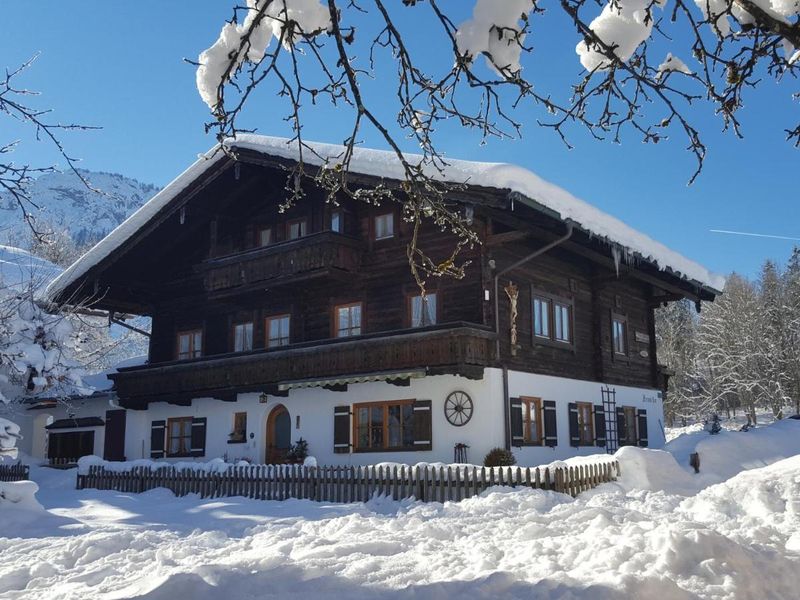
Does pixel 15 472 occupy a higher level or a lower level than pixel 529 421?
lower

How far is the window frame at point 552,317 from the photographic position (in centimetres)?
2119

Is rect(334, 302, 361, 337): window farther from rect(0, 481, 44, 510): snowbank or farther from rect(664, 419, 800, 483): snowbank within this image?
rect(0, 481, 44, 510): snowbank

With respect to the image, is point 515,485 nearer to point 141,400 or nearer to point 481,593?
point 481,593

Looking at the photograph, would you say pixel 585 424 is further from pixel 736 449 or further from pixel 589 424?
pixel 736 449

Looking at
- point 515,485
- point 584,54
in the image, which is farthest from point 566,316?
point 584,54

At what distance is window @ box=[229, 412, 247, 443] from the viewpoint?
2347 cm

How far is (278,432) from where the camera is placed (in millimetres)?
23203

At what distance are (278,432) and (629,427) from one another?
11.3 m

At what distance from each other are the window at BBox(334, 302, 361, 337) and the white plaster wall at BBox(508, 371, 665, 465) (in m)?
4.83

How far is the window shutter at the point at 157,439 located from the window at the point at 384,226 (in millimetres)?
10080

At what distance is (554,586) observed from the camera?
5816 millimetres

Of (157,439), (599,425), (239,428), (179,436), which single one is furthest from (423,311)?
(157,439)

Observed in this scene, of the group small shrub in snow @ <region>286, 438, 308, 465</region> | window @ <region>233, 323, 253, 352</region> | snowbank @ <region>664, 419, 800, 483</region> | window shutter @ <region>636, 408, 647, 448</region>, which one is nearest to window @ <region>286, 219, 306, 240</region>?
window @ <region>233, 323, 253, 352</region>

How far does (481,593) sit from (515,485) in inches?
337
